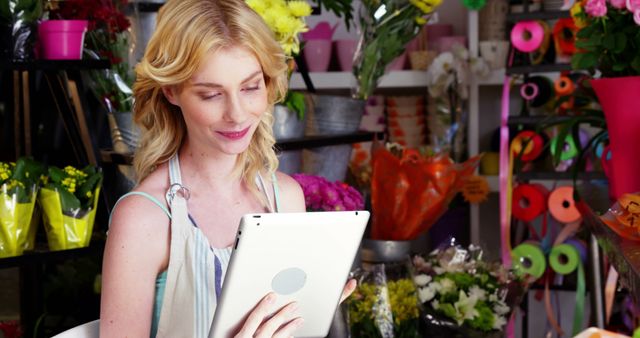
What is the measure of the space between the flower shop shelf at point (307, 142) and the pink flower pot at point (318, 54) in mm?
1085

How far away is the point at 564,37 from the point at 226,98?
2108 mm

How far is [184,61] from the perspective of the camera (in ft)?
5.19

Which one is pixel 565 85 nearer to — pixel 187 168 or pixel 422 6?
pixel 422 6

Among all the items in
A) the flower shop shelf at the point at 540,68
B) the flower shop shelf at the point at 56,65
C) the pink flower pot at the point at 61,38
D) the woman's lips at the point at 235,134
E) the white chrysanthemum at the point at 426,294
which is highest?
the pink flower pot at the point at 61,38

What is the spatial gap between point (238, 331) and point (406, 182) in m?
1.33

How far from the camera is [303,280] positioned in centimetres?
149

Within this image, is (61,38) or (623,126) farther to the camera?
(61,38)

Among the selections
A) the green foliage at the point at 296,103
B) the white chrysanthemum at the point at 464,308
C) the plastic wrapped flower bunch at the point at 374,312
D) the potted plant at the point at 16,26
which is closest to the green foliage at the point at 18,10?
the potted plant at the point at 16,26

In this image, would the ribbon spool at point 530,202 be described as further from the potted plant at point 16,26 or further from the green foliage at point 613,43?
the potted plant at point 16,26

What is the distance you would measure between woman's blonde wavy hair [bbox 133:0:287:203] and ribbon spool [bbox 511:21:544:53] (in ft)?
5.90

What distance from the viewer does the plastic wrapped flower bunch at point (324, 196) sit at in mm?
2418

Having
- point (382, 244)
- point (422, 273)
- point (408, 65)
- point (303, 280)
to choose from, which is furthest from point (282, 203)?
point (408, 65)

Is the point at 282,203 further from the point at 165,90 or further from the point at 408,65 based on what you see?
the point at 408,65

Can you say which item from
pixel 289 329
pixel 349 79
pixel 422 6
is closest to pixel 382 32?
pixel 422 6
